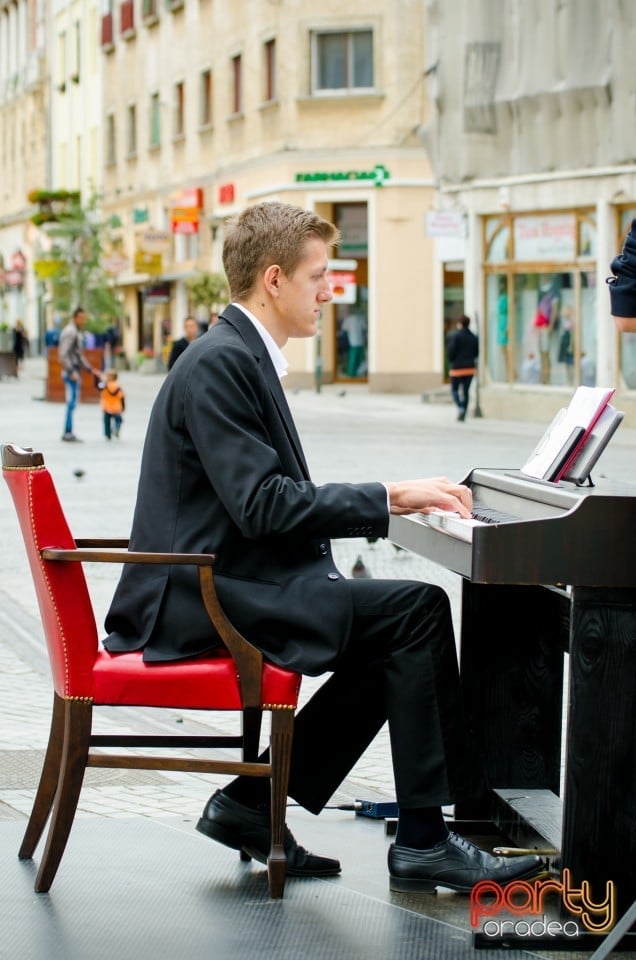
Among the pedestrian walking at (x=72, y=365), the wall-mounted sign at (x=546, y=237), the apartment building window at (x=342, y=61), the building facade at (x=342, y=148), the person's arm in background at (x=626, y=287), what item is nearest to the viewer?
the person's arm in background at (x=626, y=287)

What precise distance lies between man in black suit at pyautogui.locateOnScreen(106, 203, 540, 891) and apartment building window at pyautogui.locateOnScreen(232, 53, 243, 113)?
138ft

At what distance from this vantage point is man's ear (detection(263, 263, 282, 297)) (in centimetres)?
473

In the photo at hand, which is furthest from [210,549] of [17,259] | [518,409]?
[17,259]

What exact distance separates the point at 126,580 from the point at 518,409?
1028 inches

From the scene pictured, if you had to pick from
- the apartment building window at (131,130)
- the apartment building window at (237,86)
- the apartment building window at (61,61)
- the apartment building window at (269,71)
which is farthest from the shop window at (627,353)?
the apartment building window at (61,61)

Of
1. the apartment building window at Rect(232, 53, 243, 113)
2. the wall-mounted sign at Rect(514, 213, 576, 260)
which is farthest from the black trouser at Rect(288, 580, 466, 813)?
the apartment building window at Rect(232, 53, 243, 113)

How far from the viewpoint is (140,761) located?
4.50 m

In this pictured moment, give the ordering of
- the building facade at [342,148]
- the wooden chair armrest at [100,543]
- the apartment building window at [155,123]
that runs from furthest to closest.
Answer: the apartment building window at [155,123] < the building facade at [342,148] < the wooden chair armrest at [100,543]

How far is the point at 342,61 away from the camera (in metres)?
42.0

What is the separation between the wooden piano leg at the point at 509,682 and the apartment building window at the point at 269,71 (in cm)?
3953

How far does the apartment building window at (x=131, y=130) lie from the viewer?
56.1 metres

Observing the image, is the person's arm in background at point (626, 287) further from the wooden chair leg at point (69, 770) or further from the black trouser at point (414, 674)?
the wooden chair leg at point (69, 770)

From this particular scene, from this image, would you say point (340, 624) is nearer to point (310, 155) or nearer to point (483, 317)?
point (483, 317)

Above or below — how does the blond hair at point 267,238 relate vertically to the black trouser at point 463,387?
above
